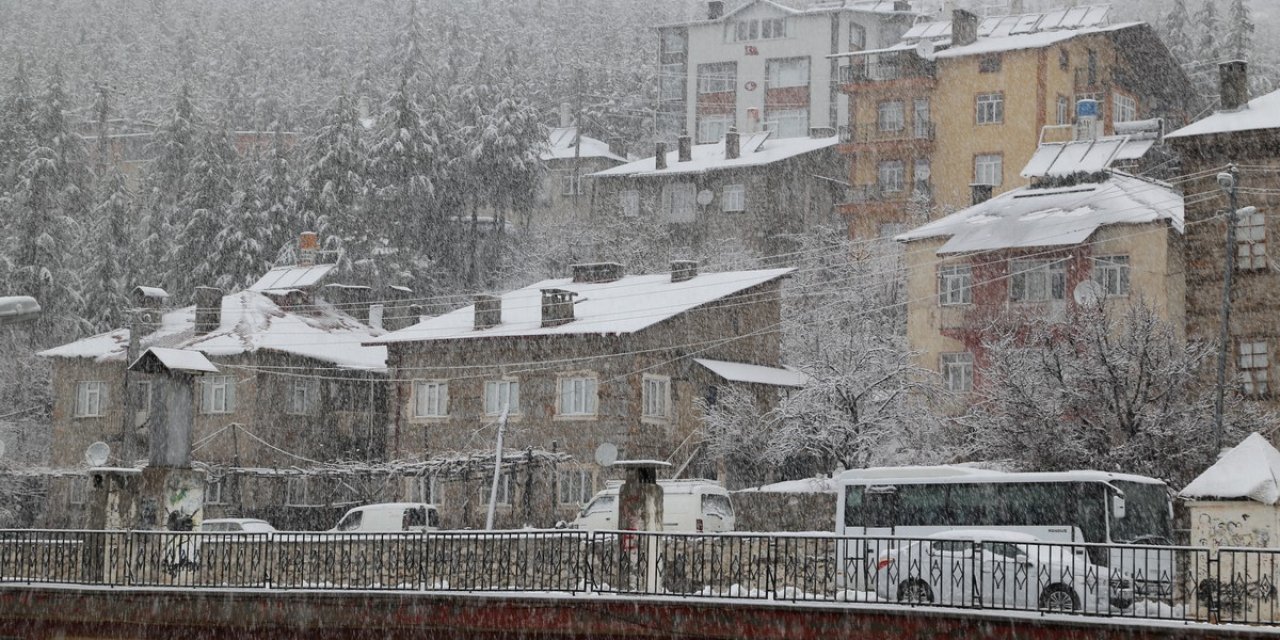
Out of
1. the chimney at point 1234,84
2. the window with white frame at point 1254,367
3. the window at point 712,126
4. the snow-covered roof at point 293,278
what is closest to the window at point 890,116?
the window at point 712,126

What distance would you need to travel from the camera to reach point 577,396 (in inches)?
1809

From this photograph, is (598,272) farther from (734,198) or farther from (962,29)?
(962,29)

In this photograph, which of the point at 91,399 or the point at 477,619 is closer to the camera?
the point at 477,619

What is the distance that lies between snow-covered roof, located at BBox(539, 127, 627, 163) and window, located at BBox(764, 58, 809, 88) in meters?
9.40

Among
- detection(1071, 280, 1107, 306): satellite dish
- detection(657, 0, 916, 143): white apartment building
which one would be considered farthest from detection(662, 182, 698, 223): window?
detection(1071, 280, 1107, 306): satellite dish

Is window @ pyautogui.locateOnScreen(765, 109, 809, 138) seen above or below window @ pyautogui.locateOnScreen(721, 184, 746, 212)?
above

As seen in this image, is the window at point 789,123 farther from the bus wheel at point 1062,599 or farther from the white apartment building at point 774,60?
the bus wheel at point 1062,599

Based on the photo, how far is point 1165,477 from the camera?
3641cm

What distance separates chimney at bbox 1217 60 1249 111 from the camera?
43.6m

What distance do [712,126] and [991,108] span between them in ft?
74.8

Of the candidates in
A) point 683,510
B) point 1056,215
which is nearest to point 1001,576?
point 683,510

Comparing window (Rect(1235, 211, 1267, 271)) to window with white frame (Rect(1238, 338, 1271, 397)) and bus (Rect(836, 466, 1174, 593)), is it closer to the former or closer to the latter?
window with white frame (Rect(1238, 338, 1271, 397))

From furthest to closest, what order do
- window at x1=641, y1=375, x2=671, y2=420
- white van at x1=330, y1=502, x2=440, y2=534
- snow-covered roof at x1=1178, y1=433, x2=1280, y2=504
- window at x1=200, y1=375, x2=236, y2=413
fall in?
window at x1=200, y1=375, x2=236, y2=413 → window at x1=641, y1=375, x2=671, y2=420 → white van at x1=330, y1=502, x2=440, y2=534 → snow-covered roof at x1=1178, y1=433, x2=1280, y2=504

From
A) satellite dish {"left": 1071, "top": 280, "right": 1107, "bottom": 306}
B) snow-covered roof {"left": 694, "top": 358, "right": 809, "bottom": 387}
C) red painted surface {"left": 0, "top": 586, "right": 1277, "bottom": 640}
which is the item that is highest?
satellite dish {"left": 1071, "top": 280, "right": 1107, "bottom": 306}
